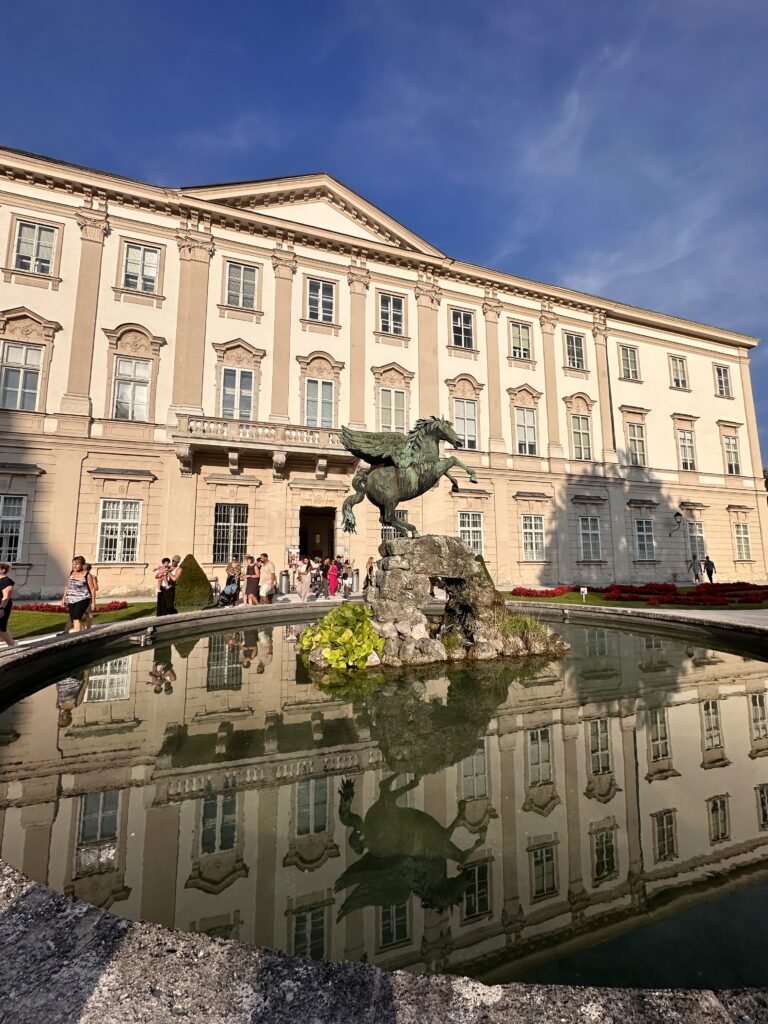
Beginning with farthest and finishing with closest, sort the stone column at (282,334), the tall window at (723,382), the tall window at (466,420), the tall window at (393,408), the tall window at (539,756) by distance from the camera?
the tall window at (723,382), the tall window at (466,420), the tall window at (393,408), the stone column at (282,334), the tall window at (539,756)

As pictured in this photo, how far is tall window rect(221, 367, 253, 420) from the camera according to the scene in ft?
68.6

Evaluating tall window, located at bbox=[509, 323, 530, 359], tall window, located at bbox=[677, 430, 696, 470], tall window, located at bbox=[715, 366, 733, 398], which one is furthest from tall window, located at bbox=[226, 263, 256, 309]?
tall window, located at bbox=[715, 366, 733, 398]

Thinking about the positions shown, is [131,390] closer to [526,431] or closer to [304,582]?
[304,582]

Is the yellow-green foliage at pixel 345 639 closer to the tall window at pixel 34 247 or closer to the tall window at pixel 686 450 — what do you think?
the tall window at pixel 34 247

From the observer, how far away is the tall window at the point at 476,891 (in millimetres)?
2357

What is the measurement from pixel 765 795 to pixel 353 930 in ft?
10.0

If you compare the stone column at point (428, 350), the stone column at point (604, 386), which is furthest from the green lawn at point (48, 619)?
the stone column at point (604, 386)

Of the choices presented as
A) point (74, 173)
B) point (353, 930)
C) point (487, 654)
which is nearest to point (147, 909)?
point (353, 930)

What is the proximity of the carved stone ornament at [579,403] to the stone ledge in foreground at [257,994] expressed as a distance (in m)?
28.4

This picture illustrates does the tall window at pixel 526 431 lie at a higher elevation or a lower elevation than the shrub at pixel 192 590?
higher

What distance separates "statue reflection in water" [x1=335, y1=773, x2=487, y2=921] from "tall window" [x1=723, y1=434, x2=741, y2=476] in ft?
115

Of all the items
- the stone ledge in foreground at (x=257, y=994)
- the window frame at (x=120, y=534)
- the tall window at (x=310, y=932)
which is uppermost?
the window frame at (x=120, y=534)

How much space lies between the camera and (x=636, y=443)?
28641 mm

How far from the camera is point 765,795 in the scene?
11.2ft
